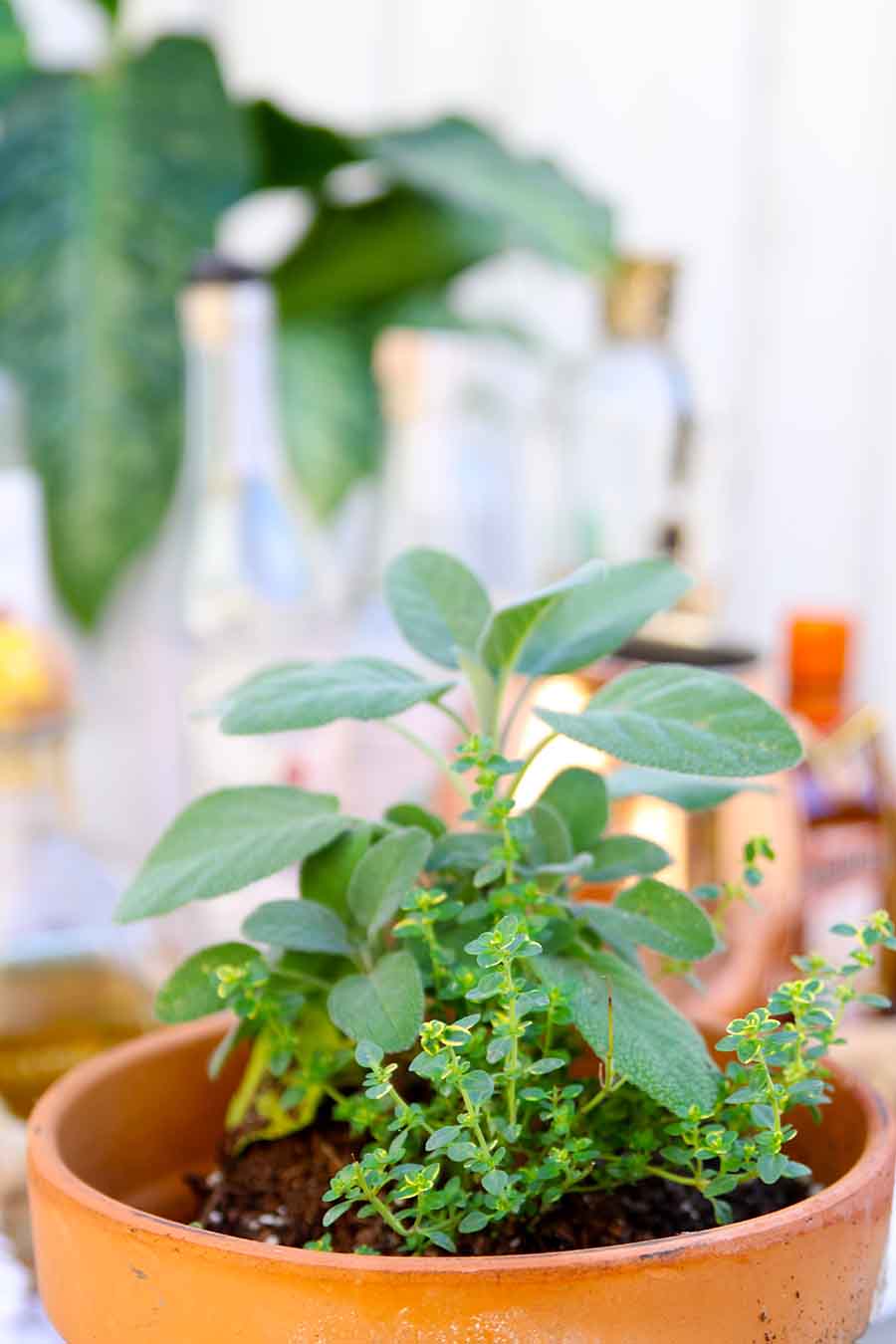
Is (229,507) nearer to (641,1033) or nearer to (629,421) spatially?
(629,421)

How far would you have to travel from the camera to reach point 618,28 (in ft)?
4.51

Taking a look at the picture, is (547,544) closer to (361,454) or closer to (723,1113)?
(361,454)

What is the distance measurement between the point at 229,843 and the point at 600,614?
0.33ft

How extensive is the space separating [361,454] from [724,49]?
1.58 ft

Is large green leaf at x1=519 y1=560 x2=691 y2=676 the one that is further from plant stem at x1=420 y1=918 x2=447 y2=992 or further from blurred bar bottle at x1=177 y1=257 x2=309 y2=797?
blurred bar bottle at x1=177 y1=257 x2=309 y2=797

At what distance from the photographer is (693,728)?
309 mm

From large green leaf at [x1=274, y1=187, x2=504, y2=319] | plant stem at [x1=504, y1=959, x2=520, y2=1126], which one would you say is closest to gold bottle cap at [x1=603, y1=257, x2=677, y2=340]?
large green leaf at [x1=274, y1=187, x2=504, y2=319]

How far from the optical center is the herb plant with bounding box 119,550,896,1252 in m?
0.30

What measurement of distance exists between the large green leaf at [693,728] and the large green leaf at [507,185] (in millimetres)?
735

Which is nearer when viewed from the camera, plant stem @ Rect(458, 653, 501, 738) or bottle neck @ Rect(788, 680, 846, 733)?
plant stem @ Rect(458, 653, 501, 738)

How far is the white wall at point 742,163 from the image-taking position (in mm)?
1293

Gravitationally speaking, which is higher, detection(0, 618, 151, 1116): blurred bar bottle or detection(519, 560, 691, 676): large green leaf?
detection(519, 560, 691, 676): large green leaf

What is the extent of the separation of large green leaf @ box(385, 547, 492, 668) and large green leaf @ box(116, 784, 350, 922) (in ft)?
0.14


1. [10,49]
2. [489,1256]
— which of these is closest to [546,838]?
[489,1256]
